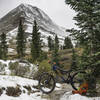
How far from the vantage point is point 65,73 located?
667cm

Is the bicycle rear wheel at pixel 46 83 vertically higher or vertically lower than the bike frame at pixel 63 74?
lower

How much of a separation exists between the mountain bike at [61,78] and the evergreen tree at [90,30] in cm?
59

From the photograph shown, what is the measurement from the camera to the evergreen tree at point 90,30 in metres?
5.96

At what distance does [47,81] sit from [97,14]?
4165 millimetres

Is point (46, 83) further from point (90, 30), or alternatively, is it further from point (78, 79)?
point (90, 30)

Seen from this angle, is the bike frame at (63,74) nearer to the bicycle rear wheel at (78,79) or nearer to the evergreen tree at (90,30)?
the bicycle rear wheel at (78,79)

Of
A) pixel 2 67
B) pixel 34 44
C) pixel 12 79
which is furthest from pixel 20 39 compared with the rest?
pixel 12 79

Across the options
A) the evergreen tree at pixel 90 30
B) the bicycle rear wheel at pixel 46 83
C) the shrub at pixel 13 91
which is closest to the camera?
the shrub at pixel 13 91

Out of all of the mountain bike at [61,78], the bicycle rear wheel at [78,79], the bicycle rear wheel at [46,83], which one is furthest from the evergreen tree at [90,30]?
the bicycle rear wheel at [46,83]

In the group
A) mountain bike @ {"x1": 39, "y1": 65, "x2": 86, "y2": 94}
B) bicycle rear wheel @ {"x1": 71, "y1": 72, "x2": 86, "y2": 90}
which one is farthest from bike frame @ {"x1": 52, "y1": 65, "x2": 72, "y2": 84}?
bicycle rear wheel @ {"x1": 71, "y1": 72, "x2": 86, "y2": 90}

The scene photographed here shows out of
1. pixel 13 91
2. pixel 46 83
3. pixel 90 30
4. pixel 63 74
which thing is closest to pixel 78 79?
pixel 63 74

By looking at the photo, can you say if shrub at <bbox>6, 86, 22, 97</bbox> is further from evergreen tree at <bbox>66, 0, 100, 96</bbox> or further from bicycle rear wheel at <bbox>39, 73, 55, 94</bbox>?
evergreen tree at <bbox>66, 0, 100, 96</bbox>

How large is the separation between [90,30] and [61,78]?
2818 mm

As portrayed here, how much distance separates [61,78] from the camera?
6859 mm
